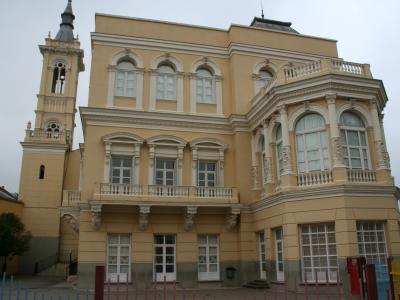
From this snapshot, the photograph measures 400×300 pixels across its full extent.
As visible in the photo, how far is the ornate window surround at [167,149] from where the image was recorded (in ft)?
63.9

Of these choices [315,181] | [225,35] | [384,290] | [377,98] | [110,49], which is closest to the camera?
[384,290]

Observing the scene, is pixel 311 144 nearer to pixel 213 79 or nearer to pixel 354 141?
pixel 354 141

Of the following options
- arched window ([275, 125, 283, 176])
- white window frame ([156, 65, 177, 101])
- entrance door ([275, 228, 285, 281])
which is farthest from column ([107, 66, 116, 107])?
entrance door ([275, 228, 285, 281])

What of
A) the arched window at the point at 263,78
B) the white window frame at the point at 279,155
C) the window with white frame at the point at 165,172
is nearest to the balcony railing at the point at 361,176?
the white window frame at the point at 279,155

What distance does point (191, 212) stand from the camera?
60.4 ft

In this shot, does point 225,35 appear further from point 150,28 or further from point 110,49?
point 110,49

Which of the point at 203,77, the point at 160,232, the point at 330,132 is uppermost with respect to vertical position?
the point at 203,77

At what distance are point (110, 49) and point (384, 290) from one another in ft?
53.3

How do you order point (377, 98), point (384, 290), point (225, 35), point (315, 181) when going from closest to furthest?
point (384, 290), point (315, 181), point (377, 98), point (225, 35)

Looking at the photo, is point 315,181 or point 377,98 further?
point 377,98

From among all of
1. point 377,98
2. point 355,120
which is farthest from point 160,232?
point 377,98

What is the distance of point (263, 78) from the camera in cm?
2203

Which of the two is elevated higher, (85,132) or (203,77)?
(203,77)

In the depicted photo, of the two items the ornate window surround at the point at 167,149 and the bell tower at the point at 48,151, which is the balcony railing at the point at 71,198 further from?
the bell tower at the point at 48,151
